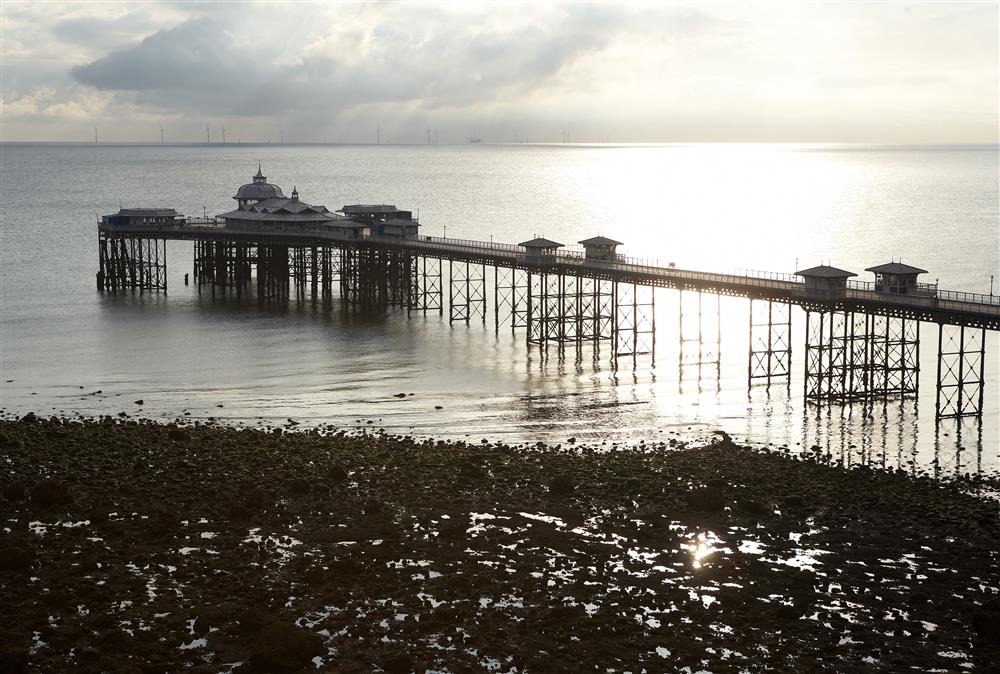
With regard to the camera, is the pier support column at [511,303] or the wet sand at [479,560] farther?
the pier support column at [511,303]

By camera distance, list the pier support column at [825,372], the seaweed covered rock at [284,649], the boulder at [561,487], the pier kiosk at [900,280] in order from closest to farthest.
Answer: the seaweed covered rock at [284,649]
the boulder at [561,487]
the pier support column at [825,372]
the pier kiosk at [900,280]

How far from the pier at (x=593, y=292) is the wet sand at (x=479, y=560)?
13701 mm

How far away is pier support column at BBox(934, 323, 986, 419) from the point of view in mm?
52531

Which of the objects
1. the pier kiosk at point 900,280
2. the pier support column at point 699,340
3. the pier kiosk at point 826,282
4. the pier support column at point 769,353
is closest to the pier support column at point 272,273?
the pier support column at point 699,340

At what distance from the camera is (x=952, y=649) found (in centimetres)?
2873

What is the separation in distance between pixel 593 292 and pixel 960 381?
2690 centimetres

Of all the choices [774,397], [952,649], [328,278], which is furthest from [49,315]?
[952,649]

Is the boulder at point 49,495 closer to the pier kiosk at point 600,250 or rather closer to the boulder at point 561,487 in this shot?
the boulder at point 561,487

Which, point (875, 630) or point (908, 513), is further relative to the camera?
point (908, 513)

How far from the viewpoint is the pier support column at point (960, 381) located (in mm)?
52531

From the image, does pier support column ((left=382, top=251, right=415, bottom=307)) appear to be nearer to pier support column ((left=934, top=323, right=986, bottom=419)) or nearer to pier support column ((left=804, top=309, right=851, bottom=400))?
pier support column ((left=804, top=309, right=851, bottom=400))

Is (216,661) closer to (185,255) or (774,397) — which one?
(774,397)

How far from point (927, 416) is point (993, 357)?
16.6 metres

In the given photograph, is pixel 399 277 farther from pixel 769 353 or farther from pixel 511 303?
pixel 769 353
